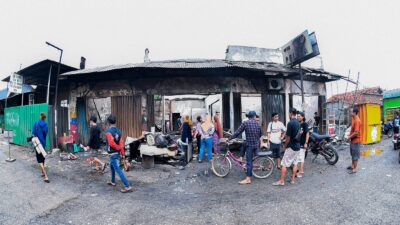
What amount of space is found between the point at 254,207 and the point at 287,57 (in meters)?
8.53

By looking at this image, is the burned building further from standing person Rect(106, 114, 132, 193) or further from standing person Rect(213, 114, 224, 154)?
standing person Rect(106, 114, 132, 193)

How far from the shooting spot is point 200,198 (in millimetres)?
4711

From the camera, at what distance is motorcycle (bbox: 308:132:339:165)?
7.25 m

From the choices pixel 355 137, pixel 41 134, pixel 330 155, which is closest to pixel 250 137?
pixel 355 137

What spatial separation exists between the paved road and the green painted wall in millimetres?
13653

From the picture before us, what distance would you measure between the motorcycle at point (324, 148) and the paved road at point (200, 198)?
1.33ft

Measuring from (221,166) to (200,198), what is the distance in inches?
67.9

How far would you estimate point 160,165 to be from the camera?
738cm

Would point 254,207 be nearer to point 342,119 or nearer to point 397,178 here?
point 397,178

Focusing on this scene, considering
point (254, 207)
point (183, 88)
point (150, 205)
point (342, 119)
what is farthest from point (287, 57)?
point (150, 205)

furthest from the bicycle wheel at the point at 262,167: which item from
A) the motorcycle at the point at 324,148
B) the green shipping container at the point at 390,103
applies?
the green shipping container at the point at 390,103

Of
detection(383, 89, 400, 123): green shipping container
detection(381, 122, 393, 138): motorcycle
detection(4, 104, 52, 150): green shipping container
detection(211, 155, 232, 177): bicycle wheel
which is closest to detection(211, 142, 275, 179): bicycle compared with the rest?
detection(211, 155, 232, 177): bicycle wheel

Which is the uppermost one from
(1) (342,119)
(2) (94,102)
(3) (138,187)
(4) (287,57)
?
(4) (287,57)

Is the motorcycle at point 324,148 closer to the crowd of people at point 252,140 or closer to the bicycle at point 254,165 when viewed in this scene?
the crowd of people at point 252,140
